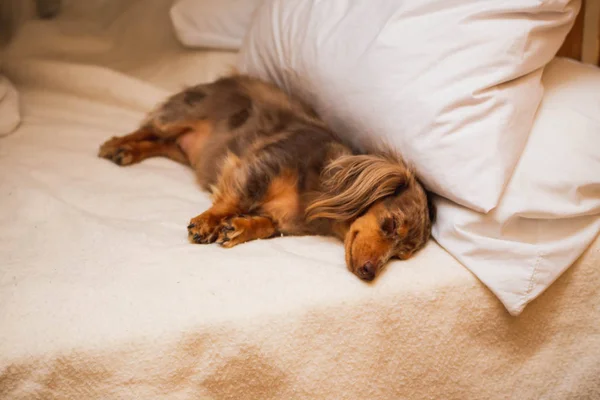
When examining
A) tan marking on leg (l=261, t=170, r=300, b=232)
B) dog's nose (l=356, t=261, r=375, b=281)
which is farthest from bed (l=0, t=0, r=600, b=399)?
tan marking on leg (l=261, t=170, r=300, b=232)

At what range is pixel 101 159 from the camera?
1995mm

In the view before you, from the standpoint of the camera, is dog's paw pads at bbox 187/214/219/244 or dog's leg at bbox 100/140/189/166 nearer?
dog's paw pads at bbox 187/214/219/244

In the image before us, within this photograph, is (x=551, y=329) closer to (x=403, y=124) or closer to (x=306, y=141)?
(x=403, y=124)

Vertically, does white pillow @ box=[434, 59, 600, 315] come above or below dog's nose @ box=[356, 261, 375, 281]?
above

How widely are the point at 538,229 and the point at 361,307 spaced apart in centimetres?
49

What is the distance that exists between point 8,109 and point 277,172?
112cm

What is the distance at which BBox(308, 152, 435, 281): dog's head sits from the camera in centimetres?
145

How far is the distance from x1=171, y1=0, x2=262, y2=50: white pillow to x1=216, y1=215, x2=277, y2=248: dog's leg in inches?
42.3

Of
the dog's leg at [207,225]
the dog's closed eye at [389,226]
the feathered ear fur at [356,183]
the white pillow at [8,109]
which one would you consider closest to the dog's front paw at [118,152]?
the white pillow at [8,109]

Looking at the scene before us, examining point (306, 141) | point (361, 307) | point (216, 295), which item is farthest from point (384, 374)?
point (306, 141)

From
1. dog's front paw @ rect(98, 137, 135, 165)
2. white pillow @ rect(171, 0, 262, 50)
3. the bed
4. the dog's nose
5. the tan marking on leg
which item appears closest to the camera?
the bed

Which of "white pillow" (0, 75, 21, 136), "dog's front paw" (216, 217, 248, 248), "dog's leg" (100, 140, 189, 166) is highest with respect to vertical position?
"dog's front paw" (216, 217, 248, 248)

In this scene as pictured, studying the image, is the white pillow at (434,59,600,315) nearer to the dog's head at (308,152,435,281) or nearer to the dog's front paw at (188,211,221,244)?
the dog's head at (308,152,435,281)

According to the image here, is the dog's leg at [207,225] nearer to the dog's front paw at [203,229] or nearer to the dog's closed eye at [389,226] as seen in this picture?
the dog's front paw at [203,229]
